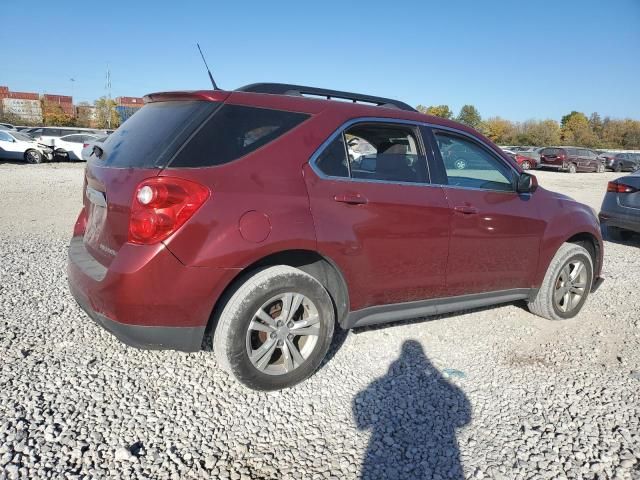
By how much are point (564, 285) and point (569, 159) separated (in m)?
31.9

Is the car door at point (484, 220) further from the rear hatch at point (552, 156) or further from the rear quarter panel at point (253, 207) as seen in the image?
the rear hatch at point (552, 156)

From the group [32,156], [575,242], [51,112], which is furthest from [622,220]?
[51,112]

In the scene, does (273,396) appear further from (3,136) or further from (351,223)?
(3,136)

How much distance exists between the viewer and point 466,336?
3922 mm

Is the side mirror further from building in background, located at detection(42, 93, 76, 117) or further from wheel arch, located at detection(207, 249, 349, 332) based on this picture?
building in background, located at detection(42, 93, 76, 117)

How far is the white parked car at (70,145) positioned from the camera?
23.4 metres

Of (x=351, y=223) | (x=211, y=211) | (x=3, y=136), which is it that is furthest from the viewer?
(x=3, y=136)

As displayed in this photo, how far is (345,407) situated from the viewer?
2.81 meters

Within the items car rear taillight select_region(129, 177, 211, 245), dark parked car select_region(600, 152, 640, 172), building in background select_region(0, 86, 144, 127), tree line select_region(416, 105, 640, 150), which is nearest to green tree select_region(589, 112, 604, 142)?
tree line select_region(416, 105, 640, 150)

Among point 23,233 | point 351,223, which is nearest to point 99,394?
point 351,223

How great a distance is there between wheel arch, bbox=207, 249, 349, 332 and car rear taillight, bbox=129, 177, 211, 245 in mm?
454

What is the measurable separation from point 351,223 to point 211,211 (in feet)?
2.95

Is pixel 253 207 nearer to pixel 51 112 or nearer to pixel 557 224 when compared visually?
pixel 557 224

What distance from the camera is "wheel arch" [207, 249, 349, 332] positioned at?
8.86ft
